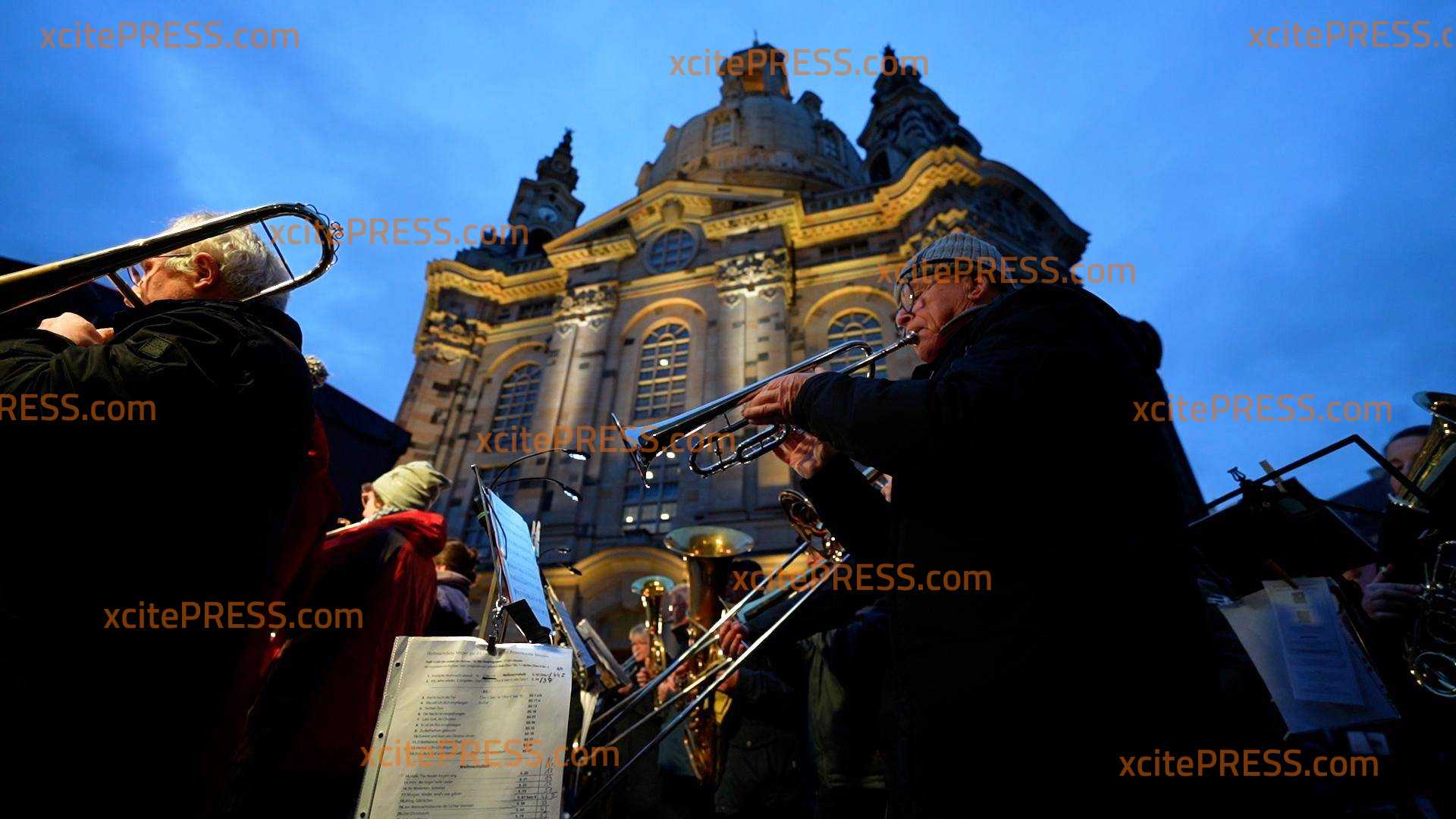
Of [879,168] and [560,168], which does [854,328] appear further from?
[560,168]

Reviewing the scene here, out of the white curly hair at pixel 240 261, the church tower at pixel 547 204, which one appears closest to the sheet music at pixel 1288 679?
the white curly hair at pixel 240 261

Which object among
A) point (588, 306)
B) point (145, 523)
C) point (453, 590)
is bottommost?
point (145, 523)

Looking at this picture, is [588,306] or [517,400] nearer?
[517,400]

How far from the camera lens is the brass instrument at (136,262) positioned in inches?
61.4

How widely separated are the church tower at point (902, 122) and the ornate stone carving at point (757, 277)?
35.3 ft

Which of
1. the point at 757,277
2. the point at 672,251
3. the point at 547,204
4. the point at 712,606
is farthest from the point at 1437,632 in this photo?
the point at 547,204

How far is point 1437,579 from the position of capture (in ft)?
9.20

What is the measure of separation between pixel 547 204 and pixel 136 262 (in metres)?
32.6

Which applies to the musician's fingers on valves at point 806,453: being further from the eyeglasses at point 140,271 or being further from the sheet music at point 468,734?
the eyeglasses at point 140,271

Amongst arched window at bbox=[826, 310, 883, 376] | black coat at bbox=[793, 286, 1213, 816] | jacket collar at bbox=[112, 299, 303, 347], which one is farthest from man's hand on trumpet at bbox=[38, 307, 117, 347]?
arched window at bbox=[826, 310, 883, 376]

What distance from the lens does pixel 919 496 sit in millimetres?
1762

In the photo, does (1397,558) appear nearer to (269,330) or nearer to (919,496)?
(919,496)

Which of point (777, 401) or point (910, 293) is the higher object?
point (910, 293)

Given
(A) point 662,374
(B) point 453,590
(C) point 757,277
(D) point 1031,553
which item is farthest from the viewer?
(C) point 757,277
